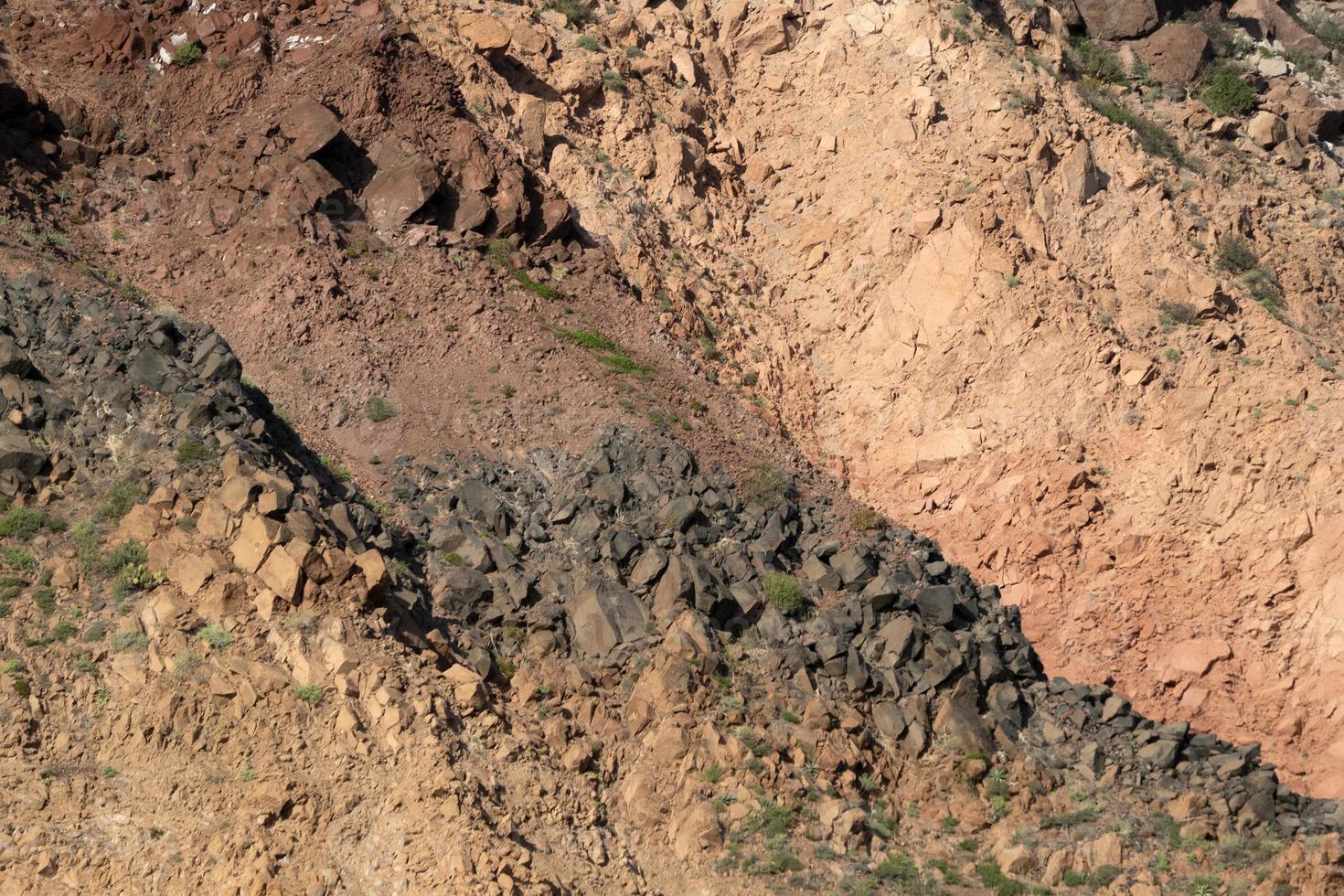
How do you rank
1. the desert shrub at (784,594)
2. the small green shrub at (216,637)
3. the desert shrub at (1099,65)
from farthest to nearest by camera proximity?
the desert shrub at (1099,65) < the desert shrub at (784,594) < the small green shrub at (216,637)

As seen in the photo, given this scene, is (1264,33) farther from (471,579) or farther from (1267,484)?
(471,579)

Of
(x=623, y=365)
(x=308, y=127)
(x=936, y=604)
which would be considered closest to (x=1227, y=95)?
(x=623, y=365)

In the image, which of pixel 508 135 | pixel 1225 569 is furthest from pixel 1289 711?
pixel 508 135

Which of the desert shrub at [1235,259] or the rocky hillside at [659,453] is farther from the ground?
the desert shrub at [1235,259]

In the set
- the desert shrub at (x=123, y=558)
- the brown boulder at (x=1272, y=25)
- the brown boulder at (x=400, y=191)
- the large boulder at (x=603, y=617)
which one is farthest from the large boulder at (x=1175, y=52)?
the desert shrub at (x=123, y=558)

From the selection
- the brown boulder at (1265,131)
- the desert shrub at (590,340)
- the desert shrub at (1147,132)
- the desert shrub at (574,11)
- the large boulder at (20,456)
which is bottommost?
the large boulder at (20,456)

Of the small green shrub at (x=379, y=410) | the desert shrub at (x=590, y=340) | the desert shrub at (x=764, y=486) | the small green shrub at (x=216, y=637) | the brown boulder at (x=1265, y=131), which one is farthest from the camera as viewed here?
the brown boulder at (x=1265, y=131)

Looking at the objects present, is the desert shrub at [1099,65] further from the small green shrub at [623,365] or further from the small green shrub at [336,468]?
the small green shrub at [336,468]
